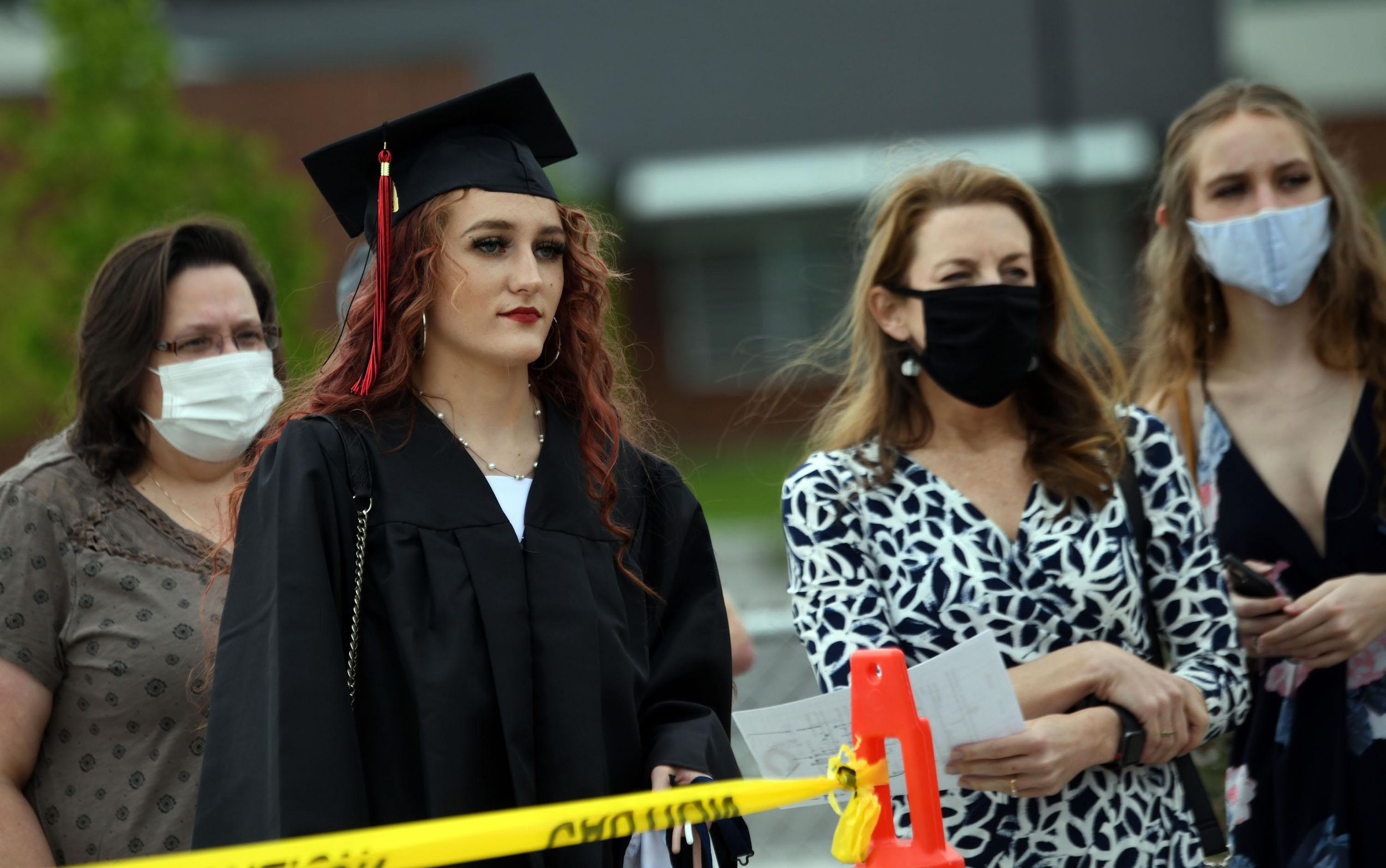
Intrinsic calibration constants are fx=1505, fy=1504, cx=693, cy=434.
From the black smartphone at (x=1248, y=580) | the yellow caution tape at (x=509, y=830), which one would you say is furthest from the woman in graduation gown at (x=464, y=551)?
the black smartphone at (x=1248, y=580)

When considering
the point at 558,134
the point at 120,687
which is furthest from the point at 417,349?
the point at 120,687

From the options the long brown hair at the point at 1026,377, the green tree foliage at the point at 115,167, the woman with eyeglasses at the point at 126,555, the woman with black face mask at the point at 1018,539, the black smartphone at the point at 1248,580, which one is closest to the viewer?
the woman with black face mask at the point at 1018,539

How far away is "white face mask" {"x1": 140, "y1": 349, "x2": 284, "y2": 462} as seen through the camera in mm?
3762

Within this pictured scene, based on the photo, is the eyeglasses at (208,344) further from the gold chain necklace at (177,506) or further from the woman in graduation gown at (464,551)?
the woman in graduation gown at (464,551)

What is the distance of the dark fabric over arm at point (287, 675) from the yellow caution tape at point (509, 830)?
68 mm

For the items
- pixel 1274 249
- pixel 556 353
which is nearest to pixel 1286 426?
pixel 1274 249

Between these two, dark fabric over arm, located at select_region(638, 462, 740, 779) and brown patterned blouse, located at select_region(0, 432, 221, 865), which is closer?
dark fabric over arm, located at select_region(638, 462, 740, 779)

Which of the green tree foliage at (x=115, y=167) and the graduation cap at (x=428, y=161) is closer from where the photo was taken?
the graduation cap at (x=428, y=161)

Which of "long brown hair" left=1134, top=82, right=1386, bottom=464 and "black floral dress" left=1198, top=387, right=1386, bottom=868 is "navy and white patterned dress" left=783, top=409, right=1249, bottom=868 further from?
"long brown hair" left=1134, top=82, right=1386, bottom=464

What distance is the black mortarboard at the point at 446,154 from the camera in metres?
2.95

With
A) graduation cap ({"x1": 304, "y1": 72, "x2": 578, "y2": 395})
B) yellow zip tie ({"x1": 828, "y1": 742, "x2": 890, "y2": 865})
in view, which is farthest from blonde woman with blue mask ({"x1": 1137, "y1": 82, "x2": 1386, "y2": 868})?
graduation cap ({"x1": 304, "y1": 72, "x2": 578, "y2": 395})

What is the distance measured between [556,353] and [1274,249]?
1.95 m

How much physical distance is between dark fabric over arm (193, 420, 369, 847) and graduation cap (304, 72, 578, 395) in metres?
0.30

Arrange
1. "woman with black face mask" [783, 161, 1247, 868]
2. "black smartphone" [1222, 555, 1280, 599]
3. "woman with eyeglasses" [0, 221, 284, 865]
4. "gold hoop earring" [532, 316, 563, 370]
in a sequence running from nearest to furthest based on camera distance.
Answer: "woman with black face mask" [783, 161, 1247, 868] → "gold hoop earring" [532, 316, 563, 370] → "woman with eyeglasses" [0, 221, 284, 865] → "black smartphone" [1222, 555, 1280, 599]
